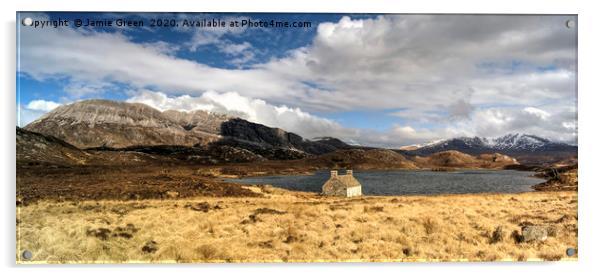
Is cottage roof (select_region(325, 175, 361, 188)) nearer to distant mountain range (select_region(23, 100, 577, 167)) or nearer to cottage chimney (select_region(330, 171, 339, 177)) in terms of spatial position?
cottage chimney (select_region(330, 171, 339, 177))

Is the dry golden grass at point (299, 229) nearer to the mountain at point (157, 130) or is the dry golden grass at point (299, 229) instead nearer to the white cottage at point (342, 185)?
the white cottage at point (342, 185)

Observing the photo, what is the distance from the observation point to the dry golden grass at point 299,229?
8141mm

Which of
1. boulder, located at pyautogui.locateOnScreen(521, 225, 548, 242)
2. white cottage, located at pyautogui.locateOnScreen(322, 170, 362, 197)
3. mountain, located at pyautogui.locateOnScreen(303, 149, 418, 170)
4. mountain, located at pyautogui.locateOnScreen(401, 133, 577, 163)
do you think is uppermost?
mountain, located at pyautogui.locateOnScreen(401, 133, 577, 163)

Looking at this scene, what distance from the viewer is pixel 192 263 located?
8.18 metres

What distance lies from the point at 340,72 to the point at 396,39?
1.67 metres

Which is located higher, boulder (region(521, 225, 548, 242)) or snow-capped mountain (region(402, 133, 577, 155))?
snow-capped mountain (region(402, 133, 577, 155))

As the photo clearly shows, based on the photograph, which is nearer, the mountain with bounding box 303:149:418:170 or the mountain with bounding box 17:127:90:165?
Result: the mountain with bounding box 17:127:90:165

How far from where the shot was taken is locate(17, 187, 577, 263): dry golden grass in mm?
8141

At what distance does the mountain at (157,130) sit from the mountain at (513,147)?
7.80 ft

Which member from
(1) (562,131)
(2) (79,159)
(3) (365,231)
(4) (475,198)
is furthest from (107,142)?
(1) (562,131)

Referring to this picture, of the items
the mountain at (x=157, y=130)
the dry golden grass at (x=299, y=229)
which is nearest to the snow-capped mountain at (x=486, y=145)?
the dry golden grass at (x=299, y=229)

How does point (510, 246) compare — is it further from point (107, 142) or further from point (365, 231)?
point (107, 142)

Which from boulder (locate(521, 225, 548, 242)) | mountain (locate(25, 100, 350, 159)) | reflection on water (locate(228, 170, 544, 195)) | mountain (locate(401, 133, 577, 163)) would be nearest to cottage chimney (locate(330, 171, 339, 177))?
reflection on water (locate(228, 170, 544, 195))

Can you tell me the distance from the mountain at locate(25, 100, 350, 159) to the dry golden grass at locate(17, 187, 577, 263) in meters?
1.43
